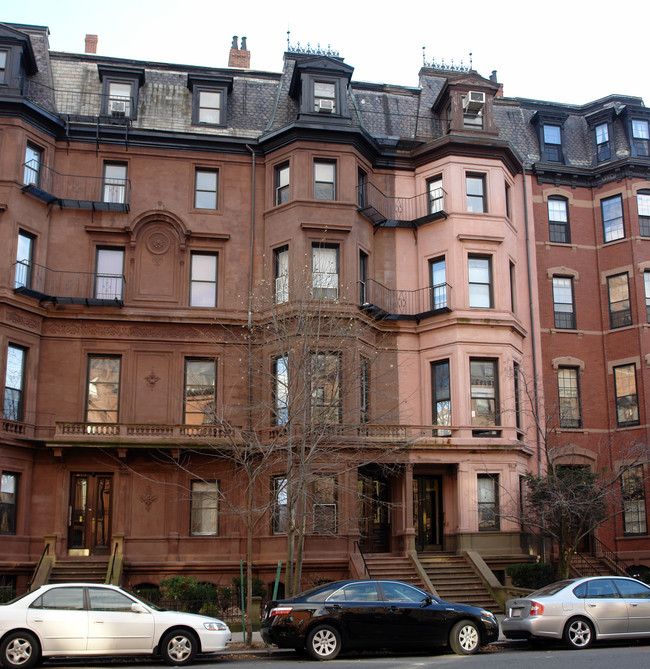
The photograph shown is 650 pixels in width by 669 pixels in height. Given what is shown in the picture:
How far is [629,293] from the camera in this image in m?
31.5

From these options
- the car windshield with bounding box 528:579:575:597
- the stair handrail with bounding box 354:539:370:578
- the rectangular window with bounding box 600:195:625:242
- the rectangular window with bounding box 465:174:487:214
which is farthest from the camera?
the rectangular window with bounding box 600:195:625:242

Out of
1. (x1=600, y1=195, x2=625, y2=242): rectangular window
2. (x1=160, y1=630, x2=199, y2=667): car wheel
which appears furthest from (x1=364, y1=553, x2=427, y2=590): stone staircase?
(x1=600, y1=195, x2=625, y2=242): rectangular window

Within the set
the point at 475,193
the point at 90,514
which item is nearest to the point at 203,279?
the point at 90,514

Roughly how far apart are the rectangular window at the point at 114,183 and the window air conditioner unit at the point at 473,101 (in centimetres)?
1244

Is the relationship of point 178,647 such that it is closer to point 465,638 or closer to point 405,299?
point 465,638

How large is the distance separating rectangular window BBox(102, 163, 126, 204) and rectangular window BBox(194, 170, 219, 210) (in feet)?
8.11

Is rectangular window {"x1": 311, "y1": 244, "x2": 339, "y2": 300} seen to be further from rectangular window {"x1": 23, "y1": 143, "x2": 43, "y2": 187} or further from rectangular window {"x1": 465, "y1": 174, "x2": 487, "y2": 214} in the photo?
rectangular window {"x1": 23, "y1": 143, "x2": 43, "y2": 187}

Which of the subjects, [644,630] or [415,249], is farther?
[415,249]

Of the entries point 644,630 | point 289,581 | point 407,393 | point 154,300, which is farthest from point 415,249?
point 644,630

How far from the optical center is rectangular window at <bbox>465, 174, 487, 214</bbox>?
3039cm

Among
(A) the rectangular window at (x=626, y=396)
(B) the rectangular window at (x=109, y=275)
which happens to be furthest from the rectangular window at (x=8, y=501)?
(A) the rectangular window at (x=626, y=396)

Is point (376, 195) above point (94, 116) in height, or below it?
below

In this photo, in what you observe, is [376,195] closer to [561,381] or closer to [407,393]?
A: [407,393]

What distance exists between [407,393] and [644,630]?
13003mm
